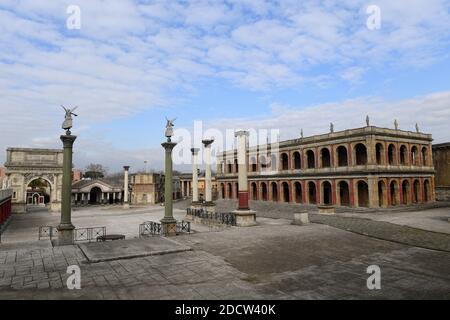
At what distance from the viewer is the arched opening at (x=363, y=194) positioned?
3766 cm

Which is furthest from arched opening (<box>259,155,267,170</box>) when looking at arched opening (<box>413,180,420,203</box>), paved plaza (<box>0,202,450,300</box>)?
paved plaza (<box>0,202,450,300</box>)

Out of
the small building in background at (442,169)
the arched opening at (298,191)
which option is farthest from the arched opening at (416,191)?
the arched opening at (298,191)

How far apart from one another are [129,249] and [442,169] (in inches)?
1967

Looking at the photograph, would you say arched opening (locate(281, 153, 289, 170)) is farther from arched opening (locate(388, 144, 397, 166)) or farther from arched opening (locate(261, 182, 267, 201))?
arched opening (locate(388, 144, 397, 166))

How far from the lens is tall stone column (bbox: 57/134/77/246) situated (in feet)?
50.7

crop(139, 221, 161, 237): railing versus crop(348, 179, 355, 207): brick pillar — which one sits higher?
crop(348, 179, 355, 207): brick pillar

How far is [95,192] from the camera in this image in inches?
2694

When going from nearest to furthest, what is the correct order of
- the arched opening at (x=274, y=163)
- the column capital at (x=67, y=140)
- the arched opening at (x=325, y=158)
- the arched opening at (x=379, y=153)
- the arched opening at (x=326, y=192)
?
the column capital at (x=67, y=140)
the arched opening at (x=379, y=153)
the arched opening at (x=326, y=192)
the arched opening at (x=325, y=158)
the arched opening at (x=274, y=163)

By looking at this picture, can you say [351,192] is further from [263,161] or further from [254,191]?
[254,191]

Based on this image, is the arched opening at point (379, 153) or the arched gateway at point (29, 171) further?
the arched gateway at point (29, 171)

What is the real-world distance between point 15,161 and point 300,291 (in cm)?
4769

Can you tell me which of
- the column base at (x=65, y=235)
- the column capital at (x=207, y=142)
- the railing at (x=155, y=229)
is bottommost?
the railing at (x=155, y=229)

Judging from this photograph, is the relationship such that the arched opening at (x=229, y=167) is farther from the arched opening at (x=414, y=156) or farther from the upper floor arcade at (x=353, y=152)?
the arched opening at (x=414, y=156)
